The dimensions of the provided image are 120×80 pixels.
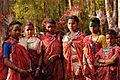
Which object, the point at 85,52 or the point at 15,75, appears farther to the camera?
the point at 85,52

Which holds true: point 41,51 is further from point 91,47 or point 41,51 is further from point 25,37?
point 91,47

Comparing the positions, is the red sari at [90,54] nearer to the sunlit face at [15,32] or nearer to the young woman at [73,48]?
the young woman at [73,48]

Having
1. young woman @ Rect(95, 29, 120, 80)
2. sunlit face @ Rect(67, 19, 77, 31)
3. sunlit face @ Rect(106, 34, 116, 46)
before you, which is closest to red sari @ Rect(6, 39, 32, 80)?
sunlit face @ Rect(67, 19, 77, 31)

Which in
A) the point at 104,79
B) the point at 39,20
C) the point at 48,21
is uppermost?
the point at 48,21

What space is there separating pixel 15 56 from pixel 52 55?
3.31ft

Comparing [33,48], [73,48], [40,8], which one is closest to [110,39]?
[73,48]

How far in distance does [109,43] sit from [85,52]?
0.55m

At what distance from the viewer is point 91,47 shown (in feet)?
21.5

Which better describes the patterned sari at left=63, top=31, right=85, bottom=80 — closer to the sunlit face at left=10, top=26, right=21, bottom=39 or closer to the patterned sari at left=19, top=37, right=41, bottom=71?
the patterned sari at left=19, top=37, right=41, bottom=71

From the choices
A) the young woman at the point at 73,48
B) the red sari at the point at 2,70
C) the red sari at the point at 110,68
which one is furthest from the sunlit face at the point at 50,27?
the red sari at the point at 2,70

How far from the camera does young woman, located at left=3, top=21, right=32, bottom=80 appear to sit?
5.90 metres

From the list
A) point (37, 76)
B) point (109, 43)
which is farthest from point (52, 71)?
point (109, 43)

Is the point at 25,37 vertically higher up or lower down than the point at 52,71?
higher up

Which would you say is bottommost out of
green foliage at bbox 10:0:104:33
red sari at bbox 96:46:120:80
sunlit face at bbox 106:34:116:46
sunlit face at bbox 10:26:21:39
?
green foliage at bbox 10:0:104:33
